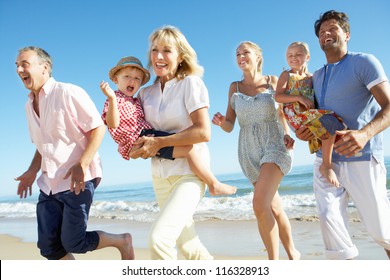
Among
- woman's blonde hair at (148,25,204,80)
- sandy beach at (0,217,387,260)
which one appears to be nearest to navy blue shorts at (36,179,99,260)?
woman's blonde hair at (148,25,204,80)

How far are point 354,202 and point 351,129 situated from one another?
52cm

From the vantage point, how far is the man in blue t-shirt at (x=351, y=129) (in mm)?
2855

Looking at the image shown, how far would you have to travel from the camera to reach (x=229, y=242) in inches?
227

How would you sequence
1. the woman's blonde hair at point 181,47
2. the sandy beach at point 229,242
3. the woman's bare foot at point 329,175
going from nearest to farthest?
the woman's blonde hair at point 181,47 → the woman's bare foot at point 329,175 → the sandy beach at point 229,242

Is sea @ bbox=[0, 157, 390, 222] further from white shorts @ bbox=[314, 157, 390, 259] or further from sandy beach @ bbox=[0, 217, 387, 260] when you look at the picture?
white shorts @ bbox=[314, 157, 390, 259]

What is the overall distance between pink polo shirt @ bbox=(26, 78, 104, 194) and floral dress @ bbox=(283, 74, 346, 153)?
1.48 m

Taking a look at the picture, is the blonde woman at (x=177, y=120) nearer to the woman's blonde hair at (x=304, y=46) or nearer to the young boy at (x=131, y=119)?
the young boy at (x=131, y=119)

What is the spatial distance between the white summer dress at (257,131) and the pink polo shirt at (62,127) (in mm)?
1283

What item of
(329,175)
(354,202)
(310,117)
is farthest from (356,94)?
(354,202)

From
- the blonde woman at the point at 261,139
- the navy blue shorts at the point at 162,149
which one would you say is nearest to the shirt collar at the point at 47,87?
the navy blue shorts at the point at 162,149

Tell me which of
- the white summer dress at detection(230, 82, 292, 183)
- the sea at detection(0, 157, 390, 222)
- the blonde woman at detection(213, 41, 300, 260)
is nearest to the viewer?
the blonde woman at detection(213, 41, 300, 260)

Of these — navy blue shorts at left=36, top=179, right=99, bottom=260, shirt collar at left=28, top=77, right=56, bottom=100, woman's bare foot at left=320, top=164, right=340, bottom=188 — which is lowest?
navy blue shorts at left=36, top=179, right=99, bottom=260

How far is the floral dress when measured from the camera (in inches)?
117

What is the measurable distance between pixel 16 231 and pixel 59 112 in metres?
5.99
